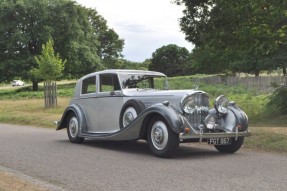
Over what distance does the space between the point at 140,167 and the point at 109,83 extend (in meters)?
3.66

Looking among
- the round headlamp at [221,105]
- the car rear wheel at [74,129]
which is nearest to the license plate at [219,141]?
the round headlamp at [221,105]

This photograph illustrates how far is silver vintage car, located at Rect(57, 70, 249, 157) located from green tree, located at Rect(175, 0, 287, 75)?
5.74m

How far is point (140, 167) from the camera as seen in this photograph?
320 inches

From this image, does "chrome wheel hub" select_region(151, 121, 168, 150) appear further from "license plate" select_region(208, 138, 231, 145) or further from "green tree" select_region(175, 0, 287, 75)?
"green tree" select_region(175, 0, 287, 75)

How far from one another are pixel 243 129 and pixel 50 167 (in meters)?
4.17

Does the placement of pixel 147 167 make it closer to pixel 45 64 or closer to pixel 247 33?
pixel 247 33

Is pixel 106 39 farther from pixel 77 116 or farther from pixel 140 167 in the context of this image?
pixel 140 167

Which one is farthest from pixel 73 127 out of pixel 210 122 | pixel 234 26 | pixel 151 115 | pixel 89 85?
pixel 234 26

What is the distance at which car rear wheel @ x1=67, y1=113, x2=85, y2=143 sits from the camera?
39.5 ft

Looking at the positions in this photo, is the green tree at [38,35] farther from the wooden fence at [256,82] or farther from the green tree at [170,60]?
the green tree at [170,60]

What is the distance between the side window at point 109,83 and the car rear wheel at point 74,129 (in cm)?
129

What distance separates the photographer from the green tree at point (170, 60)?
330 feet

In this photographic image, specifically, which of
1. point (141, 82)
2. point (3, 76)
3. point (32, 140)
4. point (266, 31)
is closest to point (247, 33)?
point (266, 31)

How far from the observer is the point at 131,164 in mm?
8484
